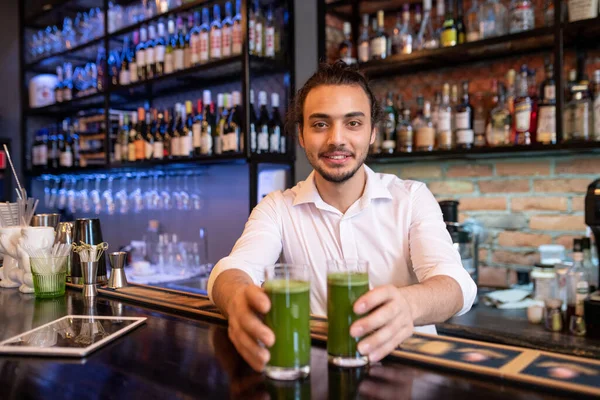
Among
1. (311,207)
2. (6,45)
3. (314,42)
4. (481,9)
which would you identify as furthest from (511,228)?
→ (6,45)

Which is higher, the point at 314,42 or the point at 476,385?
the point at 314,42

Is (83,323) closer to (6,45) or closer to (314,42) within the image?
(314,42)

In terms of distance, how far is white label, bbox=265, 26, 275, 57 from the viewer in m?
2.80

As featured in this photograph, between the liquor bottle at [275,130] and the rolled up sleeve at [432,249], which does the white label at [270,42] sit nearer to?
the liquor bottle at [275,130]

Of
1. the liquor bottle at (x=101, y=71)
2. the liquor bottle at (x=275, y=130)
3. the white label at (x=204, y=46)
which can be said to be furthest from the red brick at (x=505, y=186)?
the liquor bottle at (x=101, y=71)

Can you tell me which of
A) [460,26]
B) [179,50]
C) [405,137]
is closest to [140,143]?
[179,50]

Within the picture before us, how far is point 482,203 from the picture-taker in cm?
252

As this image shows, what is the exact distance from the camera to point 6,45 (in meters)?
4.36

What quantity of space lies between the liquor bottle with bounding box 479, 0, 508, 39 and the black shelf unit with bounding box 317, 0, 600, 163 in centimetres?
7

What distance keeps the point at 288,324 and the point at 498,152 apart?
1.70 metres

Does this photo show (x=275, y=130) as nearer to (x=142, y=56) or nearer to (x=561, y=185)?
(x=142, y=56)

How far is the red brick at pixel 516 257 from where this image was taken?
2.38 metres

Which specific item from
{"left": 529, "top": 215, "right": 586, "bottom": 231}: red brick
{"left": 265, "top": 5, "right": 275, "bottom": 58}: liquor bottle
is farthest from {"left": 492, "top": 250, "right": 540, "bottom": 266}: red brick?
{"left": 265, "top": 5, "right": 275, "bottom": 58}: liquor bottle

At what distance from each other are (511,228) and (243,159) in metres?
1.37
